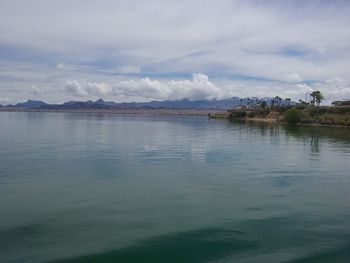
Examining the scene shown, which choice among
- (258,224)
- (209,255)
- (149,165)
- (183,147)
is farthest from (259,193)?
(183,147)

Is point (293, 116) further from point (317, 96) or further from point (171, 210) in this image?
point (171, 210)

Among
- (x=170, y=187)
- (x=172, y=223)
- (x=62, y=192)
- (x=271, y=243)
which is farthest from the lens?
(x=170, y=187)

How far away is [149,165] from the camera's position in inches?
1385

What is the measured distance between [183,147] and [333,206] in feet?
94.2

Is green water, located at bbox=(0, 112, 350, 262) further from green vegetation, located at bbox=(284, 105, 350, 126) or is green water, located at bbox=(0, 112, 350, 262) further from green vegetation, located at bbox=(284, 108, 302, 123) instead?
green vegetation, located at bbox=(284, 108, 302, 123)

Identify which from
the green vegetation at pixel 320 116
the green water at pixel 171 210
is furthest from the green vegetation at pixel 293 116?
the green water at pixel 171 210

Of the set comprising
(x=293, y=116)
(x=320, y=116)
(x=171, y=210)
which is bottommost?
(x=171, y=210)

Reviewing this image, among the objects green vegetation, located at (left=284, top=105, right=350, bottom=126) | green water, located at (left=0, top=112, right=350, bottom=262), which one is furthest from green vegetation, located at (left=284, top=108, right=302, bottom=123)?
green water, located at (left=0, top=112, right=350, bottom=262)

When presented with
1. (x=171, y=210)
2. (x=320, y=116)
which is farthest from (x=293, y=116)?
(x=171, y=210)

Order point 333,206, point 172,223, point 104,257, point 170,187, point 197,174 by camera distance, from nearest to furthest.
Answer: point 104,257 < point 172,223 < point 333,206 < point 170,187 < point 197,174

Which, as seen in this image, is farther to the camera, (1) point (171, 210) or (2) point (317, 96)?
(2) point (317, 96)

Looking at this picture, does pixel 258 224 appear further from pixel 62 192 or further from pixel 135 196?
pixel 62 192

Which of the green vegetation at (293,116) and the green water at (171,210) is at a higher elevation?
the green vegetation at (293,116)

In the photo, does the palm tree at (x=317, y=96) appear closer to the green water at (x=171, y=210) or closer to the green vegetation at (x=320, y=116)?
the green vegetation at (x=320, y=116)
